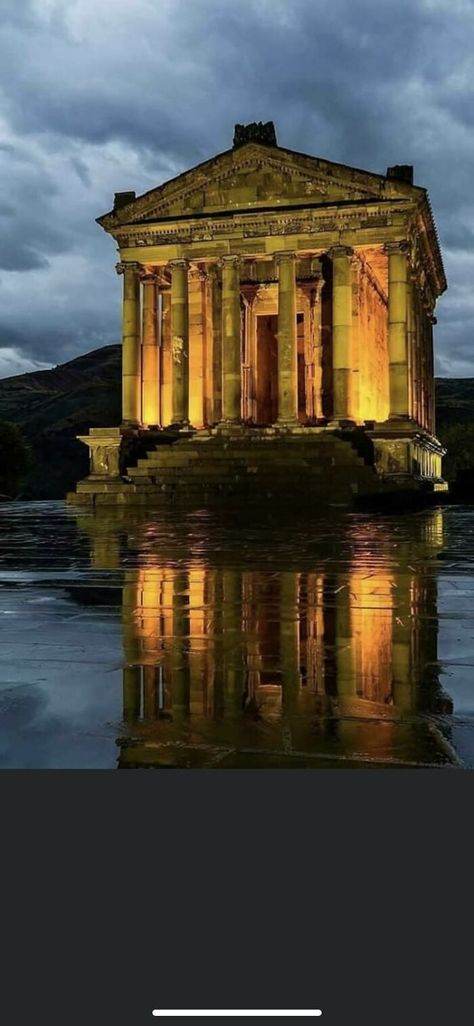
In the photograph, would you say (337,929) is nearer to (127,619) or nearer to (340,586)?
(127,619)

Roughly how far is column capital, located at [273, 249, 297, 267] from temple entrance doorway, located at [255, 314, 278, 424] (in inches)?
290

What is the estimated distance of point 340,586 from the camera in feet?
28.5

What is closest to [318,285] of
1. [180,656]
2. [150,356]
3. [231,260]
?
[231,260]

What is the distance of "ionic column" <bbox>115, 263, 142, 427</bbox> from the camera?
121 feet

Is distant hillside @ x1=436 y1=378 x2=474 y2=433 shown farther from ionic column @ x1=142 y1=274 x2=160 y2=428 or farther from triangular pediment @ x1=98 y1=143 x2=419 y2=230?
triangular pediment @ x1=98 y1=143 x2=419 y2=230

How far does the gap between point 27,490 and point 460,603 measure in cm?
8692

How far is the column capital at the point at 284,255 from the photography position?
34750 millimetres

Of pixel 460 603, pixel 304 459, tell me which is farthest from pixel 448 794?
pixel 304 459

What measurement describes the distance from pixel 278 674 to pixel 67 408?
369 ft

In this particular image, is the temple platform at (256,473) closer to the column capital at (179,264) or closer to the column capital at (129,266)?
the column capital at (179,264)

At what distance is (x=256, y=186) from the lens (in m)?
34.8

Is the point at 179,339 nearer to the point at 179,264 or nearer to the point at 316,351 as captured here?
the point at 179,264

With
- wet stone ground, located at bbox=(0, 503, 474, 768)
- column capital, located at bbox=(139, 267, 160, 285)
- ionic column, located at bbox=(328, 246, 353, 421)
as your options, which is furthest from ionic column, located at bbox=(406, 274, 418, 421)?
wet stone ground, located at bbox=(0, 503, 474, 768)

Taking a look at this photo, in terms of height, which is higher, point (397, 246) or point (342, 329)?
point (397, 246)
